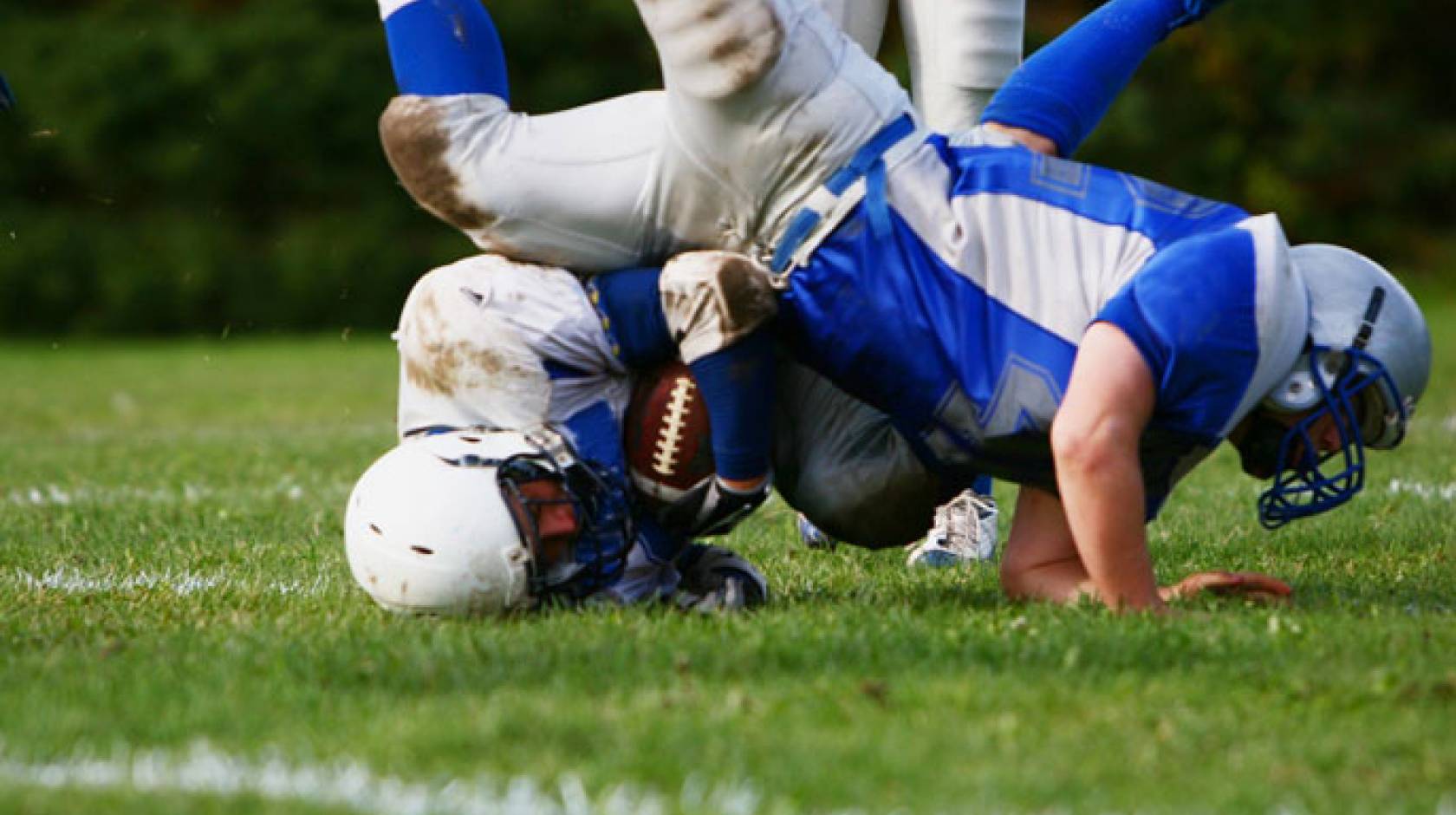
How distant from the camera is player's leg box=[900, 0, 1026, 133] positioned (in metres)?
3.82

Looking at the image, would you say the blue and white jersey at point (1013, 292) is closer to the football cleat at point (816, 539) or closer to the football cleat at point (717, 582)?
the football cleat at point (717, 582)

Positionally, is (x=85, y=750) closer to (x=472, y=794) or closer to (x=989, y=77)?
(x=472, y=794)

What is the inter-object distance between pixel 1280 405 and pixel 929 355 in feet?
1.79

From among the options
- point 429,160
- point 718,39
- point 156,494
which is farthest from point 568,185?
point 156,494

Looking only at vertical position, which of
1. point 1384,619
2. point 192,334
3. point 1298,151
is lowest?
point 192,334

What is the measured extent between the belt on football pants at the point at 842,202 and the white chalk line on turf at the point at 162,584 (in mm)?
1077

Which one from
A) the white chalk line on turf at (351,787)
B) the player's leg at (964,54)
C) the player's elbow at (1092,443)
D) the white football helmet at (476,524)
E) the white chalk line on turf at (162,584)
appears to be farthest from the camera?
the player's leg at (964,54)

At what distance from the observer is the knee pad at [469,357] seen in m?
3.03

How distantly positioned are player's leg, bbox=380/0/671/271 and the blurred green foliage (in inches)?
488

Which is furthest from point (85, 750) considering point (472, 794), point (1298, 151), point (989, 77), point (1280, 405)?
point (1298, 151)

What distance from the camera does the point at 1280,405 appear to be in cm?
295

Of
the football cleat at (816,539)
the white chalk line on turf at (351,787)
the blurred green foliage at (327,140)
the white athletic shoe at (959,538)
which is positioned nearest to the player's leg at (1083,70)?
the white athletic shoe at (959,538)

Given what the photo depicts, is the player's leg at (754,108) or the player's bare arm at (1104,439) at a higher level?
the player's leg at (754,108)

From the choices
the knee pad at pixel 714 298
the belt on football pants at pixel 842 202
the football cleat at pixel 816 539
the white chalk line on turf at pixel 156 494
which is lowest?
the white chalk line on turf at pixel 156 494
